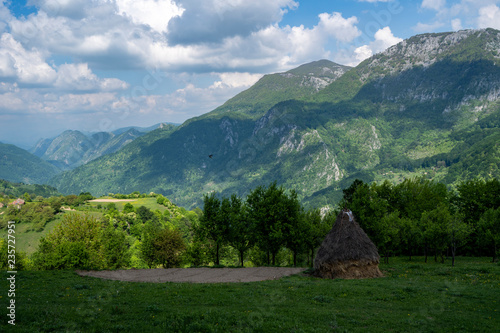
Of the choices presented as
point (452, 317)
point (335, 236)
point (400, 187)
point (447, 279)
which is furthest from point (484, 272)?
point (400, 187)

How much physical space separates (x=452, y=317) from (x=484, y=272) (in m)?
21.7

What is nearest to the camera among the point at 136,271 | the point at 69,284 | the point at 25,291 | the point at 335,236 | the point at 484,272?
the point at 25,291

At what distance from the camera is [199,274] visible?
41.8 m

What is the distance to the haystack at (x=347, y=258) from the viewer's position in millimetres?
37562

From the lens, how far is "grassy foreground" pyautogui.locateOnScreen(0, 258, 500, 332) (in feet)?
57.0

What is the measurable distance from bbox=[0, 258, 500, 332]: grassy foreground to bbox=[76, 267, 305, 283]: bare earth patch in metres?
7.08

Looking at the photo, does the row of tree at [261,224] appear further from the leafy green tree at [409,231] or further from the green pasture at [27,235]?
the green pasture at [27,235]

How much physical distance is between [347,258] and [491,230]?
3314 cm

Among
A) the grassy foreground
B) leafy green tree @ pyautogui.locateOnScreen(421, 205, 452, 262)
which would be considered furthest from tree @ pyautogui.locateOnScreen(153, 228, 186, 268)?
leafy green tree @ pyautogui.locateOnScreen(421, 205, 452, 262)

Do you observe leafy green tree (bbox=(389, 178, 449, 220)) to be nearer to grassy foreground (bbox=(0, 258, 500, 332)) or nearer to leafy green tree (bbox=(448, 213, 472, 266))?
leafy green tree (bbox=(448, 213, 472, 266))

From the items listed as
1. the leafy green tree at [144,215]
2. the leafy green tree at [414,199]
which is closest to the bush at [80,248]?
the leafy green tree at [414,199]

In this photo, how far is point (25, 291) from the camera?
25375 millimetres

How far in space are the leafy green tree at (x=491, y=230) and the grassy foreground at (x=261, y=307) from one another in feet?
69.3

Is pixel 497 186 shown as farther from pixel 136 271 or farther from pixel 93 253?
pixel 93 253
